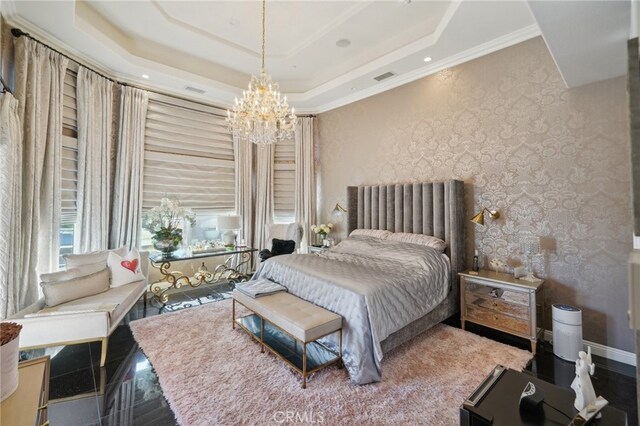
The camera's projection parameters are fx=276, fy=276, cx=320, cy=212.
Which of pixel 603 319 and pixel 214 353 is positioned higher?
pixel 603 319

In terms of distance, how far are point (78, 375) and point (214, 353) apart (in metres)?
1.07

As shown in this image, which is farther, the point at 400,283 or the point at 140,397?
the point at 400,283

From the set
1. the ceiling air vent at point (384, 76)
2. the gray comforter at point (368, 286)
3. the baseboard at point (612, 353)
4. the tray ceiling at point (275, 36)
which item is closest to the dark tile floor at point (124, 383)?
the baseboard at point (612, 353)

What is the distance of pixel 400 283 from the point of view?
2.63 m

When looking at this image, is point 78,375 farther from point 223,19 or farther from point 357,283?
point 223,19

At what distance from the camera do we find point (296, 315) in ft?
7.74

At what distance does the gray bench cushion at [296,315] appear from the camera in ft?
7.14

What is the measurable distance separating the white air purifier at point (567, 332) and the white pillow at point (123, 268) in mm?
4614

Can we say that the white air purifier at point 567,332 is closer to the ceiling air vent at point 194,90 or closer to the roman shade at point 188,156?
the roman shade at point 188,156

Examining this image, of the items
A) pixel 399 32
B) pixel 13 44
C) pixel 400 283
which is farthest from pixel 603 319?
pixel 13 44

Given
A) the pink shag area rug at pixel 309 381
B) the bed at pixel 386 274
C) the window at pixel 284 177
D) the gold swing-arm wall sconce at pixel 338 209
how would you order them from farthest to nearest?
1. the window at pixel 284 177
2. the gold swing-arm wall sconce at pixel 338 209
3. the bed at pixel 386 274
4. the pink shag area rug at pixel 309 381

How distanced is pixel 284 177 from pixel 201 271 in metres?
2.39

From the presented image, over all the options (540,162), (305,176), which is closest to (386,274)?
(540,162)

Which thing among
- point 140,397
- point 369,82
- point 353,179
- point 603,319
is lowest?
point 140,397
